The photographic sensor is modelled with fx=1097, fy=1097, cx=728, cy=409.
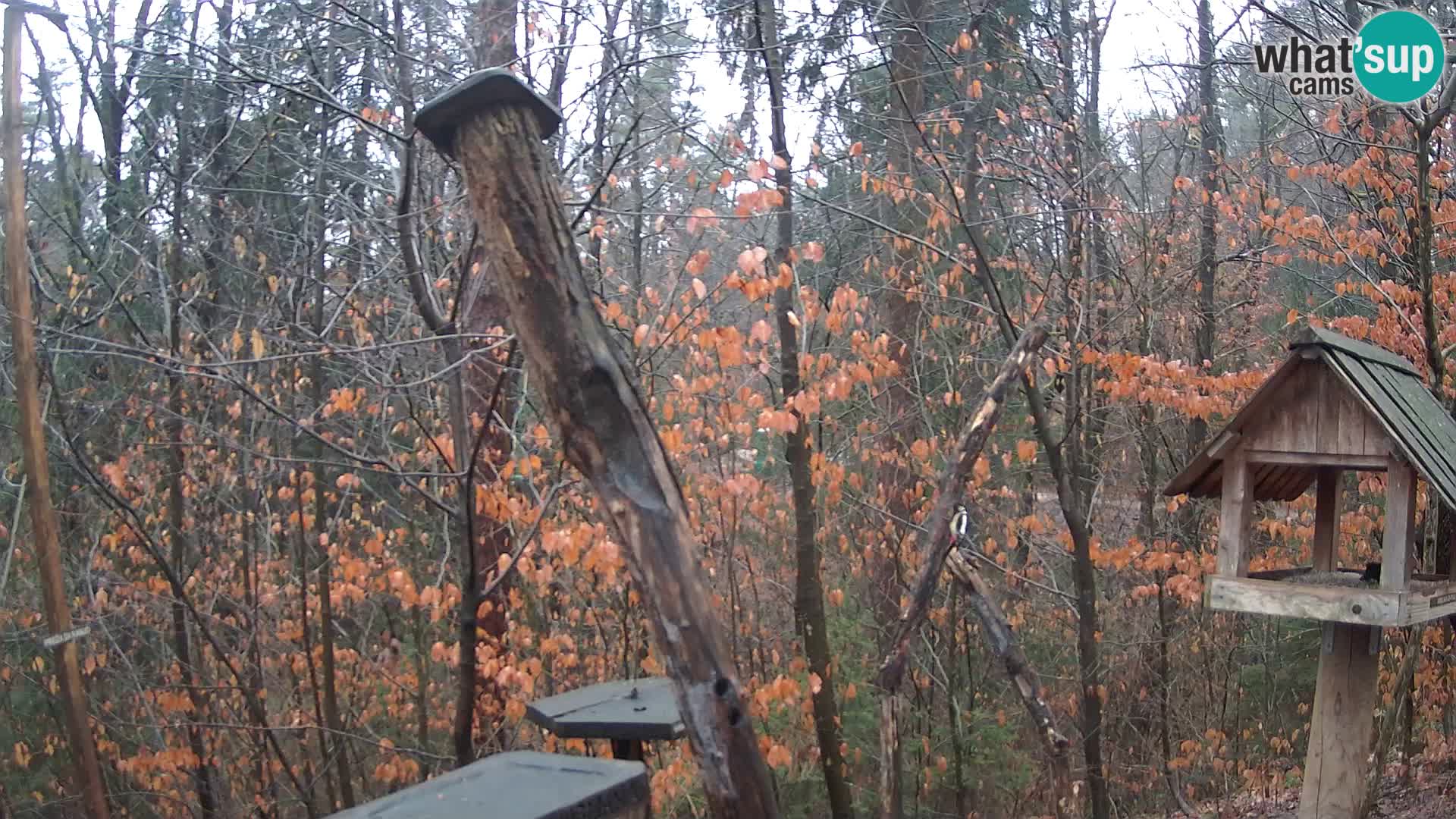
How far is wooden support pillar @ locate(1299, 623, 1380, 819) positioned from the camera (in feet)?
15.0

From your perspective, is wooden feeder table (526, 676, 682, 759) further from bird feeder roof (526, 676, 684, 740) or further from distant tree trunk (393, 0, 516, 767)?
distant tree trunk (393, 0, 516, 767)

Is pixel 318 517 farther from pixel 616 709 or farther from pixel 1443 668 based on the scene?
pixel 1443 668

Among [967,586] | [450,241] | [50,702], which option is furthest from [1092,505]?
[50,702]

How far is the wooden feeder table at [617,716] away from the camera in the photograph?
415cm

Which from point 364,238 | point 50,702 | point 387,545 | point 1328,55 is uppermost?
point 1328,55

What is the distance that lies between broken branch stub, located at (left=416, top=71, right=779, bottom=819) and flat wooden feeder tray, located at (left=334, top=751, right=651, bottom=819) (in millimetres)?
223

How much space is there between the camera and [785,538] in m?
9.66

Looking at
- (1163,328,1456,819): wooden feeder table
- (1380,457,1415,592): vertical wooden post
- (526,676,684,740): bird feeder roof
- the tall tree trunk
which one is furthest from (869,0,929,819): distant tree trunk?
the tall tree trunk

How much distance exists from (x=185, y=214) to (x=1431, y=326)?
755 centimetres

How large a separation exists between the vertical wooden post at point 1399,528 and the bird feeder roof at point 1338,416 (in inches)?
3.3

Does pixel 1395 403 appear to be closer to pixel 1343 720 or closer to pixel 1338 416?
pixel 1338 416

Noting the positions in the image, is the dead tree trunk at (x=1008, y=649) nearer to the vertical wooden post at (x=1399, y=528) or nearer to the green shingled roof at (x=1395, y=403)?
the vertical wooden post at (x=1399, y=528)

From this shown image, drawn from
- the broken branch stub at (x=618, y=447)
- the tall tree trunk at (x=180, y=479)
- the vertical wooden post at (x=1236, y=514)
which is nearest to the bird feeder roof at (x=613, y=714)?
the broken branch stub at (x=618, y=447)

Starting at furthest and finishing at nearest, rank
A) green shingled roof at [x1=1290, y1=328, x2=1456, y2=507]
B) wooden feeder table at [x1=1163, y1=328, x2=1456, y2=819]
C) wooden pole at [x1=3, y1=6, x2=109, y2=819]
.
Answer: wooden pole at [x1=3, y1=6, x2=109, y2=819]
wooden feeder table at [x1=1163, y1=328, x2=1456, y2=819]
green shingled roof at [x1=1290, y1=328, x2=1456, y2=507]
